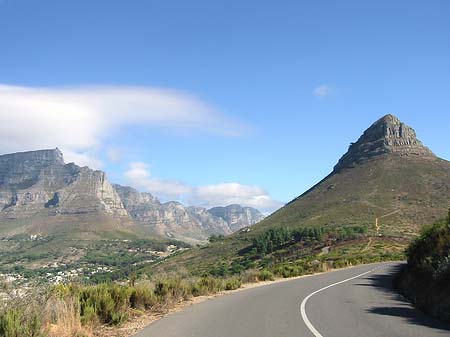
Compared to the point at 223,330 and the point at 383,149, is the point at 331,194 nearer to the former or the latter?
the point at 383,149

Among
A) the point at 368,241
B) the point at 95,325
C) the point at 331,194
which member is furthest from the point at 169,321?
the point at 331,194

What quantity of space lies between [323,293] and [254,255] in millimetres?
57353

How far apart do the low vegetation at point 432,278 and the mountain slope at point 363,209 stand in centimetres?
2573

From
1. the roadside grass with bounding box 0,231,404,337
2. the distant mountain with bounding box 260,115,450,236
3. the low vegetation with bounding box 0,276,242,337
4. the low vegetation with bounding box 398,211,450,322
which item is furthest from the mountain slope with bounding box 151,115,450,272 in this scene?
the low vegetation with bounding box 0,276,242,337

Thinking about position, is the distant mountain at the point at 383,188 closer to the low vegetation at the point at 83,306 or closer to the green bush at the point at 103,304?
the low vegetation at the point at 83,306

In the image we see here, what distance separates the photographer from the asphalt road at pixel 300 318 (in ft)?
32.9

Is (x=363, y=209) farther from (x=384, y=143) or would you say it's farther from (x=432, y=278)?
(x=432, y=278)

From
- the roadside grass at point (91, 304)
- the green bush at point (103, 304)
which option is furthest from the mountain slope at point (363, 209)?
the green bush at point (103, 304)

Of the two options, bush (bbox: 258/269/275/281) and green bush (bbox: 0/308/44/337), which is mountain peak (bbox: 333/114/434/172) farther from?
green bush (bbox: 0/308/44/337)

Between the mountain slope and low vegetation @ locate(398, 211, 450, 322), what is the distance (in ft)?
84.4

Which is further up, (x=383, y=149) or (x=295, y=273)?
(x=383, y=149)

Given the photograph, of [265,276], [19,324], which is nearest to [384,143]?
[265,276]

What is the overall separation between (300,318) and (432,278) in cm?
617

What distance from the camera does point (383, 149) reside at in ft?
375
